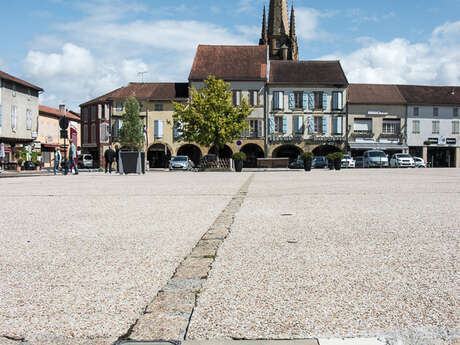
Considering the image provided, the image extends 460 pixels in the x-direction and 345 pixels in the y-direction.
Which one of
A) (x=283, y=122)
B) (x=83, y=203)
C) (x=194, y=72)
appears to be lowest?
(x=83, y=203)

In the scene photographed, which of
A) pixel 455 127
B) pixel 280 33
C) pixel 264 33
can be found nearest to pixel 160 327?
pixel 455 127

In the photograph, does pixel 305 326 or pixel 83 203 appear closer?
pixel 305 326

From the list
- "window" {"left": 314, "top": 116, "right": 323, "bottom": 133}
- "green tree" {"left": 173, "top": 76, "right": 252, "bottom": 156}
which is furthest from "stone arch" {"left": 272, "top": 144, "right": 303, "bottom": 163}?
"green tree" {"left": 173, "top": 76, "right": 252, "bottom": 156}

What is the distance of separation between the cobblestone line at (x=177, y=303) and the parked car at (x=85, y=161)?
48.4 meters

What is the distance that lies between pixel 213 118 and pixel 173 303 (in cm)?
3851

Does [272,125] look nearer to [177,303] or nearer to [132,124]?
[132,124]

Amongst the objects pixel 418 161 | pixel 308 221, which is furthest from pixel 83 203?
pixel 418 161

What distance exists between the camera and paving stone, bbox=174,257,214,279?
343cm

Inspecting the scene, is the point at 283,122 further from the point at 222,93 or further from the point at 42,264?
the point at 42,264

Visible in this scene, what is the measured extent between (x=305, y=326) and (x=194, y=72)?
47957 mm

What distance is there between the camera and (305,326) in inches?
95.7

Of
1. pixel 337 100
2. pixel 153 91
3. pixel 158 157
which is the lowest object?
pixel 158 157

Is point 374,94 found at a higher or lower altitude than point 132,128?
higher

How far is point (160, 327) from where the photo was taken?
7.89ft
